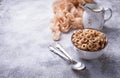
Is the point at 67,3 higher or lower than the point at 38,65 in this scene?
higher

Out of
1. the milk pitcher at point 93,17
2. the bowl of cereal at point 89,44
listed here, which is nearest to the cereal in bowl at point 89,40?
the bowl of cereal at point 89,44

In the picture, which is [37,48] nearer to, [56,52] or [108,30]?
[56,52]

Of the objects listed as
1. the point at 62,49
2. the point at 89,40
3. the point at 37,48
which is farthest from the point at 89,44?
the point at 37,48

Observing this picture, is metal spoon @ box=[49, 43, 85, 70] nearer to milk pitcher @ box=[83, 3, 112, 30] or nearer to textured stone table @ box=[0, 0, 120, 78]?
textured stone table @ box=[0, 0, 120, 78]

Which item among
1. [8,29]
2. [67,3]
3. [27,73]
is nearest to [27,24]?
[8,29]

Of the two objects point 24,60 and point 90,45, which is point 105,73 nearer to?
point 90,45

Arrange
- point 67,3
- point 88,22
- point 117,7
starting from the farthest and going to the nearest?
1. point 117,7
2. point 67,3
3. point 88,22

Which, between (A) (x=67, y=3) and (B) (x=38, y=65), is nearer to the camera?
(B) (x=38, y=65)
